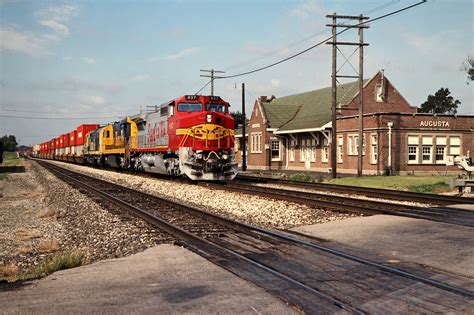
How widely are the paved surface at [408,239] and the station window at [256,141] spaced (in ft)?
120

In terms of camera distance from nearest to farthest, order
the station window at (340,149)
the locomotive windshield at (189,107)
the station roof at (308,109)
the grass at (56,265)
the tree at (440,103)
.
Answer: the grass at (56,265), the locomotive windshield at (189,107), the station window at (340,149), the station roof at (308,109), the tree at (440,103)

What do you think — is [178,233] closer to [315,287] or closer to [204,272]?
[204,272]

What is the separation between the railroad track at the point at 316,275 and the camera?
5.27m

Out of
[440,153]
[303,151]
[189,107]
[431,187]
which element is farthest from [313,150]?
[189,107]

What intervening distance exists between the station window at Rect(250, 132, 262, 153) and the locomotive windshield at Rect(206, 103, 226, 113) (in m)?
25.1

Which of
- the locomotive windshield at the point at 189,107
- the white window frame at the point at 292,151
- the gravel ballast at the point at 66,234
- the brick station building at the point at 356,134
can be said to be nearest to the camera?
the gravel ballast at the point at 66,234

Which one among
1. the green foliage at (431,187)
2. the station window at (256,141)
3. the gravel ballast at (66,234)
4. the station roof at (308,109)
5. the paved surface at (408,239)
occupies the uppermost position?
the station roof at (308,109)

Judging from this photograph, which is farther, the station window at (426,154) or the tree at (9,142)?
the tree at (9,142)

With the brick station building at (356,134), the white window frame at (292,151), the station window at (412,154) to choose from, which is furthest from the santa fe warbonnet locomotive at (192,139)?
the white window frame at (292,151)

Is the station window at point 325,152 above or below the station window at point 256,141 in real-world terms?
below

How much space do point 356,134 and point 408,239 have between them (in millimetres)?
27135

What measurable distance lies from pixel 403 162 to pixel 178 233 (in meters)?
26.8

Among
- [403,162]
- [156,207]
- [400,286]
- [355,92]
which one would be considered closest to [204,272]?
[400,286]

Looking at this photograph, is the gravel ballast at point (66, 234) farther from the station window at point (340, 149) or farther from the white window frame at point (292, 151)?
the white window frame at point (292, 151)
